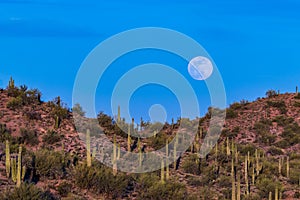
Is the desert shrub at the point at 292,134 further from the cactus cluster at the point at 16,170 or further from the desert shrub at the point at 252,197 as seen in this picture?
the cactus cluster at the point at 16,170

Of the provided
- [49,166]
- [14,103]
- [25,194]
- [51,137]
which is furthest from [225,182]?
[14,103]

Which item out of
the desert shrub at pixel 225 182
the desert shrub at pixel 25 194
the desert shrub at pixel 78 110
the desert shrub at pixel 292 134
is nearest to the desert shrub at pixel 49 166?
the desert shrub at pixel 25 194

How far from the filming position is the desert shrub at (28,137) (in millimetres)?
42219

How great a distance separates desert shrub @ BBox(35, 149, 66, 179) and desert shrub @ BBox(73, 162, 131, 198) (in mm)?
1140

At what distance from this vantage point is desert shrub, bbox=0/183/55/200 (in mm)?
27109

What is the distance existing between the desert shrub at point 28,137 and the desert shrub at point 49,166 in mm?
7475

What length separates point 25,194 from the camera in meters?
27.3

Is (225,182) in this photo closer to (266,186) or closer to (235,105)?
(266,186)

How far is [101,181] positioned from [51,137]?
11847 millimetres

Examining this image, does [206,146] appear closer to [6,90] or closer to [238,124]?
[238,124]

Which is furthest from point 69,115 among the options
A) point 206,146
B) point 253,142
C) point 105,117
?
point 253,142

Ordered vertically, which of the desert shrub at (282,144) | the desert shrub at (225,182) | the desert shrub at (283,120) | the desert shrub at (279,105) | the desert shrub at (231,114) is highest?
the desert shrub at (279,105)

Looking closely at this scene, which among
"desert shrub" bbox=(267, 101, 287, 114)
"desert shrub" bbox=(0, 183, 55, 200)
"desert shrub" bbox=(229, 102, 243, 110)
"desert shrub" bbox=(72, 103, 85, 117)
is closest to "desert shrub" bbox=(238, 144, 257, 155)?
"desert shrub" bbox=(267, 101, 287, 114)

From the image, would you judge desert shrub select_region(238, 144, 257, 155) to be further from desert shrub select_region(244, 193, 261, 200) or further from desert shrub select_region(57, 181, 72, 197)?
desert shrub select_region(57, 181, 72, 197)
